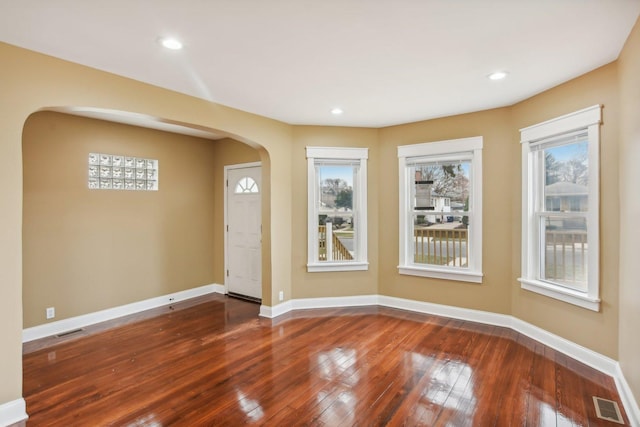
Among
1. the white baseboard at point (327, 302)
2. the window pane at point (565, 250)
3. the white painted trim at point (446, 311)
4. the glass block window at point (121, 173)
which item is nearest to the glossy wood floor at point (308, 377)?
the white painted trim at point (446, 311)

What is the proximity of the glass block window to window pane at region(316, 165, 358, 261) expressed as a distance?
98.1 inches

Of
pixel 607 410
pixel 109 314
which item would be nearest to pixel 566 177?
pixel 607 410

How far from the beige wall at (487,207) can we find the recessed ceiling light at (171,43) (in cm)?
319

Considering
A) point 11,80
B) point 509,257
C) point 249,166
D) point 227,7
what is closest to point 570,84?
point 509,257

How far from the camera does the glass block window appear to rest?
14.4 feet

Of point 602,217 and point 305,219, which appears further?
point 305,219

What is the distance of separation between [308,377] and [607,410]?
2.20 metres

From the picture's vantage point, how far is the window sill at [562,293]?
2.99 m

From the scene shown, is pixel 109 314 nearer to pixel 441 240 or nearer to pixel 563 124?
pixel 441 240

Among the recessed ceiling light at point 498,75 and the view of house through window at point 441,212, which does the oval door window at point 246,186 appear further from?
the recessed ceiling light at point 498,75

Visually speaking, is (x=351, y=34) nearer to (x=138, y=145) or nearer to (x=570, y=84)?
(x=570, y=84)

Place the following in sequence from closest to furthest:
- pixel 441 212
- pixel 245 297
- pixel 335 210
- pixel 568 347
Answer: pixel 568 347 < pixel 441 212 < pixel 335 210 < pixel 245 297

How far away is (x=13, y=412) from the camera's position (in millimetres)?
2330

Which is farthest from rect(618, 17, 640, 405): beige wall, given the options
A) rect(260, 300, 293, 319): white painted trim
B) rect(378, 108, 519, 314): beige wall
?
rect(260, 300, 293, 319): white painted trim
